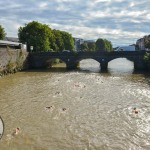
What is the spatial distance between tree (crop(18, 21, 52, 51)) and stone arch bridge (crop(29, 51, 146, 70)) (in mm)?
12019

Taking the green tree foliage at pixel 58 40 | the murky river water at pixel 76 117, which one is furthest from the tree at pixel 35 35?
the murky river water at pixel 76 117

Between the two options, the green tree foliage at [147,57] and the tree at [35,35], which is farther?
the tree at [35,35]

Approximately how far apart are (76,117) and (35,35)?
65.5 meters

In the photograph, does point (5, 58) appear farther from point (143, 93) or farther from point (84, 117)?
point (84, 117)

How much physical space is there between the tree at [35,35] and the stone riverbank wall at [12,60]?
48.3 feet

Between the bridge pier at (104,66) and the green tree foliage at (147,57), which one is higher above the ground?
the green tree foliage at (147,57)

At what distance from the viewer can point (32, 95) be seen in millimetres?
37906

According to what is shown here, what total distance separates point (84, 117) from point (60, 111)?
3.19 m

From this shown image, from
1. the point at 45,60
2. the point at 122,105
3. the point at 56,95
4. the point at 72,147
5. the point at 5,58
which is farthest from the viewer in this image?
the point at 45,60

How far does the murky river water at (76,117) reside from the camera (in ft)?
68.2

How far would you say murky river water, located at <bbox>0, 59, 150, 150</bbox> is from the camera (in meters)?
20.8

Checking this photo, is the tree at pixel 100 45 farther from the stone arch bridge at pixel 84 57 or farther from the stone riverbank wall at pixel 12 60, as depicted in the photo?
the stone riverbank wall at pixel 12 60

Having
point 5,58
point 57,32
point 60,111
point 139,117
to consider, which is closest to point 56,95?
point 60,111

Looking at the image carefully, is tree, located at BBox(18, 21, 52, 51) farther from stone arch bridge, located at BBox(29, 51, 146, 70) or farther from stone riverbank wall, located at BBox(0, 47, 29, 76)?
stone riverbank wall, located at BBox(0, 47, 29, 76)
